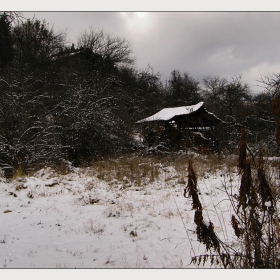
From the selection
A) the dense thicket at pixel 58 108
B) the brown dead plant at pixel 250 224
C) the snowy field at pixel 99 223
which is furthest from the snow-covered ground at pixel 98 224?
the dense thicket at pixel 58 108

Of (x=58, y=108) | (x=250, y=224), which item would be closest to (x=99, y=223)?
(x=250, y=224)

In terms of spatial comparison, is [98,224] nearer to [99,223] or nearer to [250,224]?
[99,223]

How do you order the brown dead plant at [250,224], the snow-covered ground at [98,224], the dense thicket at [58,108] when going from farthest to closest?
the dense thicket at [58,108]
the snow-covered ground at [98,224]
the brown dead plant at [250,224]

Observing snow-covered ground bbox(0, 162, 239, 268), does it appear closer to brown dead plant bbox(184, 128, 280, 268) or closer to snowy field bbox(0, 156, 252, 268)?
snowy field bbox(0, 156, 252, 268)

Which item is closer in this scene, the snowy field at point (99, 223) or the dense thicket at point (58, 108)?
the snowy field at point (99, 223)

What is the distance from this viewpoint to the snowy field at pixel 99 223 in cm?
317

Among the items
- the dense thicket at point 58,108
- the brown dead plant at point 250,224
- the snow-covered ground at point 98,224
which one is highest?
the dense thicket at point 58,108

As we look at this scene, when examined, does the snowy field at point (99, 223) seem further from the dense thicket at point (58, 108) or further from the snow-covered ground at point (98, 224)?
the dense thicket at point (58, 108)

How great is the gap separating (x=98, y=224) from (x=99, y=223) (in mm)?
29

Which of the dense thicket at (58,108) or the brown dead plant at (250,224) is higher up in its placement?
the dense thicket at (58,108)

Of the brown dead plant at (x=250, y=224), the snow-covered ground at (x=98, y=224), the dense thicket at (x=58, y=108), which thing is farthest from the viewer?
the dense thicket at (x=58, y=108)

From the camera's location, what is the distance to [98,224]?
4.38 m

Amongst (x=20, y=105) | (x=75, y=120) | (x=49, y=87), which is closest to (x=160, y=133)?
(x=75, y=120)

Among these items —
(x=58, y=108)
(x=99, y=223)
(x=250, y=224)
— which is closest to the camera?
(x=250, y=224)
